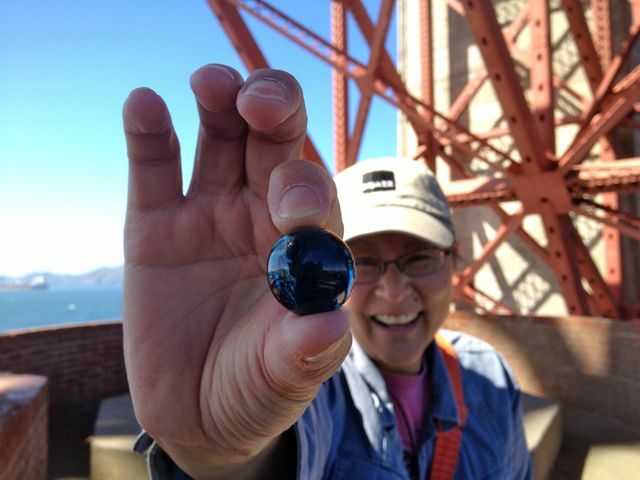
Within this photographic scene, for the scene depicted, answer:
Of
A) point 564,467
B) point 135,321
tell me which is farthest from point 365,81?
point 135,321

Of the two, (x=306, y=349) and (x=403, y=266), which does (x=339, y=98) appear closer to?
(x=403, y=266)

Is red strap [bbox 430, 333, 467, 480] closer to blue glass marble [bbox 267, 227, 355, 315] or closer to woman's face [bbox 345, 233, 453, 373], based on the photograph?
woman's face [bbox 345, 233, 453, 373]

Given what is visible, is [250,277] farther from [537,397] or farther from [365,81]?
[365,81]

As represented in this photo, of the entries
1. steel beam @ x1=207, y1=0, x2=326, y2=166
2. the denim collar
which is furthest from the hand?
steel beam @ x1=207, y1=0, x2=326, y2=166

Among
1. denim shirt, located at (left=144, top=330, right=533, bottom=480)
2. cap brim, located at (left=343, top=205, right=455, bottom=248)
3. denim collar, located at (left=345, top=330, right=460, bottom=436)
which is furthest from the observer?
cap brim, located at (left=343, top=205, right=455, bottom=248)

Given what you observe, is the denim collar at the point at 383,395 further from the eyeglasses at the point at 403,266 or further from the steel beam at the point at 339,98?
the steel beam at the point at 339,98

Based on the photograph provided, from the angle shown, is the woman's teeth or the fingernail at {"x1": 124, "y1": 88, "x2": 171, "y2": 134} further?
the woman's teeth
